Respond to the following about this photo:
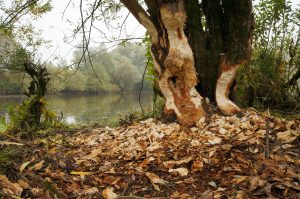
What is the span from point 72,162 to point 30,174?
0.49m

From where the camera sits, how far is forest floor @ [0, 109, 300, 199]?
5.58ft

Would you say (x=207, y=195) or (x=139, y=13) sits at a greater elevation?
(x=139, y=13)

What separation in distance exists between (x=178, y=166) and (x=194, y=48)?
1536 mm

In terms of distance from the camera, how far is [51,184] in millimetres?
1771

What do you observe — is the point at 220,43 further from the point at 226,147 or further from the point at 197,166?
the point at 197,166

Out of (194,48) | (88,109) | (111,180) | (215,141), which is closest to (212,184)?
(215,141)

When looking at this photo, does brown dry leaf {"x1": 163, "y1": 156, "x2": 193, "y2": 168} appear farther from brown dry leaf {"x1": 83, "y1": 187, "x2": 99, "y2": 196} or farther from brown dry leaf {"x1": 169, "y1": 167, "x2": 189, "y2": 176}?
brown dry leaf {"x1": 83, "y1": 187, "x2": 99, "y2": 196}

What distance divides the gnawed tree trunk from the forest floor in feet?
1.19

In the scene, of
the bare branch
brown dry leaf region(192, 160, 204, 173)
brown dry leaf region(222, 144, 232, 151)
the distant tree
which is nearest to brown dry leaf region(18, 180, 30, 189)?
brown dry leaf region(192, 160, 204, 173)

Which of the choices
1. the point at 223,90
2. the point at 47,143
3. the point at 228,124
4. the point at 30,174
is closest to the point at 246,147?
the point at 228,124

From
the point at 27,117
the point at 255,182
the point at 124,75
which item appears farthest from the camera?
the point at 124,75

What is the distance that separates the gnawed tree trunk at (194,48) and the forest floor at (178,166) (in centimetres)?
36

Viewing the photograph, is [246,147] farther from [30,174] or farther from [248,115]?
[30,174]

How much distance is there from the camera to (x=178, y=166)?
2164 mm
